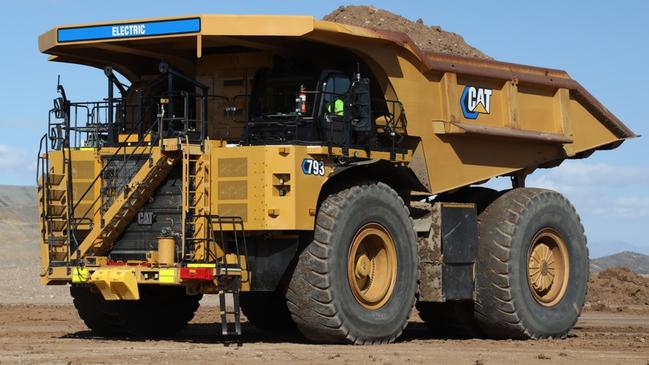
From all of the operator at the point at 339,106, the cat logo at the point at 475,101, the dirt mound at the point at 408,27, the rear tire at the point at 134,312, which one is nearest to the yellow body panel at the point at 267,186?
the operator at the point at 339,106

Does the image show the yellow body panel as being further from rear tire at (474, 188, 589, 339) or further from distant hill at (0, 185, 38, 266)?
distant hill at (0, 185, 38, 266)

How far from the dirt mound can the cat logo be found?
9.96ft

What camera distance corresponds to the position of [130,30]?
15195 millimetres

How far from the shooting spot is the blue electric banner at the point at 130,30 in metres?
14.6

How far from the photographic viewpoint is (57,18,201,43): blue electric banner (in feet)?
48.0

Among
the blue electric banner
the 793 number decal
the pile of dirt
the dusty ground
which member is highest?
the blue electric banner

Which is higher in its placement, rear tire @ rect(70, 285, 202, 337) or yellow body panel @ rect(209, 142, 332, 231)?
yellow body panel @ rect(209, 142, 332, 231)

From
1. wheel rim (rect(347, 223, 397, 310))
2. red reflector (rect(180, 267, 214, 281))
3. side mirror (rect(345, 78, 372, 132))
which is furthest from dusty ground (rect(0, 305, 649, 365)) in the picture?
side mirror (rect(345, 78, 372, 132))

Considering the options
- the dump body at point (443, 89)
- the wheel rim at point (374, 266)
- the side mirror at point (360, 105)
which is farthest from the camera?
the side mirror at point (360, 105)

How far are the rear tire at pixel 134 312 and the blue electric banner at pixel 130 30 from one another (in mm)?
2991

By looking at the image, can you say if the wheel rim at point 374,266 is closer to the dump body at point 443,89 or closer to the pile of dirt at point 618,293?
the dump body at point 443,89

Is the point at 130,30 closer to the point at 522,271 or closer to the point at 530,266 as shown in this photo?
the point at 522,271

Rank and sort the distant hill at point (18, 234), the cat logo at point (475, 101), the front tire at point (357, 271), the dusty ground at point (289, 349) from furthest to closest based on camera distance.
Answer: the distant hill at point (18, 234), the cat logo at point (475, 101), the front tire at point (357, 271), the dusty ground at point (289, 349)

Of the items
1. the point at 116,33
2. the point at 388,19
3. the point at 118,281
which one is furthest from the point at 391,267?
the point at 388,19
